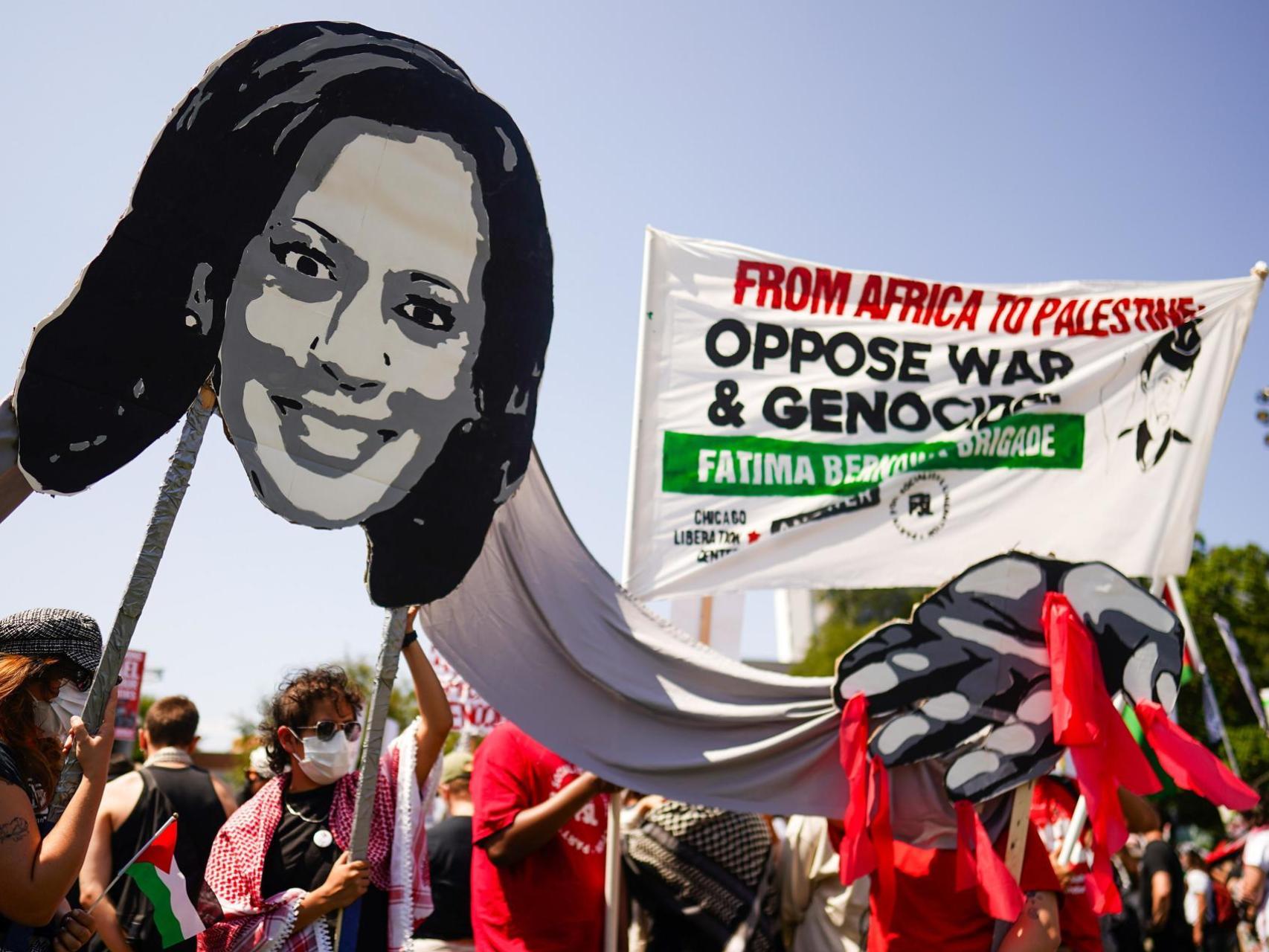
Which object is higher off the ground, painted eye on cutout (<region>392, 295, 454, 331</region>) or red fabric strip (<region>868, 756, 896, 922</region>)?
painted eye on cutout (<region>392, 295, 454, 331</region>)

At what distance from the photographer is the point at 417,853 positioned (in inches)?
128

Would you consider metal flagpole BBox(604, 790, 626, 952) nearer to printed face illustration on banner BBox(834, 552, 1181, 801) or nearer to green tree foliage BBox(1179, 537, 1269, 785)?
printed face illustration on banner BBox(834, 552, 1181, 801)

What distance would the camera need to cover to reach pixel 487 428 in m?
3.26

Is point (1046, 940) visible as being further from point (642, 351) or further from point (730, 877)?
point (642, 351)

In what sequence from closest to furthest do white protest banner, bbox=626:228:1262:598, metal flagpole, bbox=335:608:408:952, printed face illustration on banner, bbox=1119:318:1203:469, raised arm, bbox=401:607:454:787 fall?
1. metal flagpole, bbox=335:608:408:952
2. raised arm, bbox=401:607:454:787
3. white protest banner, bbox=626:228:1262:598
4. printed face illustration on banner, bbox=1119:318:1203:469

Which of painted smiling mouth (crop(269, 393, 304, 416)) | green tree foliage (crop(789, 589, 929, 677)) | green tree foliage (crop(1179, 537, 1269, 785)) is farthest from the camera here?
green tree foliage (crop(789, 589, 929, 677))

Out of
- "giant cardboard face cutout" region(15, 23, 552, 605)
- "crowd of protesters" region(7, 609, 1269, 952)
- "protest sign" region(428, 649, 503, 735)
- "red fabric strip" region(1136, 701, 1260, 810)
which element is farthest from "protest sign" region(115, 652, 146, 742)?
"red fabric strip" region(1136, 701, 1260, 810)

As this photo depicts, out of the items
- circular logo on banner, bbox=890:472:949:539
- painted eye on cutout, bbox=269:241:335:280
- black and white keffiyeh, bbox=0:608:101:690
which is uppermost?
painted eye on cutout, bbox=269:241:335:280

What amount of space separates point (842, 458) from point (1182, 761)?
1597 mm

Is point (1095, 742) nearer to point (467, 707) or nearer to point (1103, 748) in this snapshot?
point (1103, 748)

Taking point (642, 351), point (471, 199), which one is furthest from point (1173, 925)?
point (471, 199)

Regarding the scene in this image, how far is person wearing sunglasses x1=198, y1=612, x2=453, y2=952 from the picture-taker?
9.69 feet

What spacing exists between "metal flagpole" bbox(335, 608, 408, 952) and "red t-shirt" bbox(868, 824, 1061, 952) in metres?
1.58

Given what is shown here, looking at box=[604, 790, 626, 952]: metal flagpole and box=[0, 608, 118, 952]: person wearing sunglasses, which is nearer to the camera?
box=[0, 608, 118, 952]: person wearing sunglasses
